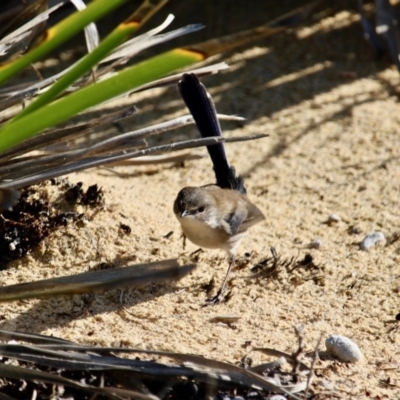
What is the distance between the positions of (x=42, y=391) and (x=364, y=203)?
334cm

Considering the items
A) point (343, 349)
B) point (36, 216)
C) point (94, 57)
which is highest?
point (94, 57)

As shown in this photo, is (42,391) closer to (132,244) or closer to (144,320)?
(144,320)

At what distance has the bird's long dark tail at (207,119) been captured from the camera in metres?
5.44

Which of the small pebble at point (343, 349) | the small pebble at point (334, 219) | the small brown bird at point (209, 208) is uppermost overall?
the small brown bird at point (209, 208)

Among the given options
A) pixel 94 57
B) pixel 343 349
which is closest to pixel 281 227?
pixel 343 349

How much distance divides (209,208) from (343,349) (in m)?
1.68

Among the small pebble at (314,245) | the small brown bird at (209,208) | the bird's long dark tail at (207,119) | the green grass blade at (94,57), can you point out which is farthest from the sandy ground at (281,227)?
the green grass blade at (94,57)

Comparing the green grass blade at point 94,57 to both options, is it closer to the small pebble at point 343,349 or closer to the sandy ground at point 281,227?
the sandy ground at point 281,227

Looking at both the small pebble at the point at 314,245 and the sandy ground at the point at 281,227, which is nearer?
the sandy ground at the point at 281,227

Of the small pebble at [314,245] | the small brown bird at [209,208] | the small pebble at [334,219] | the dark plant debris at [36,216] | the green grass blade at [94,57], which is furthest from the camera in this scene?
the small pebble at [334,219]

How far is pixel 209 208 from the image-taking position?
5.64 meters

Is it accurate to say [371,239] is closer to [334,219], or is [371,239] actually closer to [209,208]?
[334,219]

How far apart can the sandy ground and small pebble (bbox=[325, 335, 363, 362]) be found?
0.04 meters

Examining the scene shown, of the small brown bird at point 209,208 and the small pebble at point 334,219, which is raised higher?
the small brown bird at point 209,208
